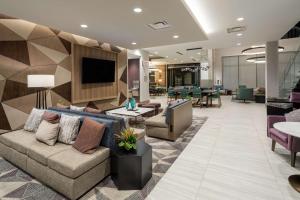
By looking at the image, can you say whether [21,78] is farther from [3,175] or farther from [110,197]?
[110,197]

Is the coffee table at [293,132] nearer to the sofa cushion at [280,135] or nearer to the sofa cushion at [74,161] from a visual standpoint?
the sofa cushion at [280,135]

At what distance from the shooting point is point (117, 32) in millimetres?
Answer: 5695

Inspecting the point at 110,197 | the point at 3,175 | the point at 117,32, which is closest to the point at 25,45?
the point at 117,32

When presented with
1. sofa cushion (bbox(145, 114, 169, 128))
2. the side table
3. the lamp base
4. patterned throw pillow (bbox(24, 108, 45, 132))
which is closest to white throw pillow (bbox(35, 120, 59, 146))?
patterned throw pillow (bbox(24, 108, 45, 132))

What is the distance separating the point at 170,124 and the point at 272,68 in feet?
23.7

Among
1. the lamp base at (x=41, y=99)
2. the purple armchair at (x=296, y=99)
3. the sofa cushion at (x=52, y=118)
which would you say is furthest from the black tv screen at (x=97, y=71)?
the purple armchair at (x=296, y=99)

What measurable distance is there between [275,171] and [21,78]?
578cm

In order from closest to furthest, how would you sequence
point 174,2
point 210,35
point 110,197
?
point 110,197 → point 174,2 → point 210,35

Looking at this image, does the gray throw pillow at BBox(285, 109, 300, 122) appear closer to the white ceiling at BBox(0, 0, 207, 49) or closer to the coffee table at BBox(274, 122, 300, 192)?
the coffee table at BBox(274, 122, 300, 192)

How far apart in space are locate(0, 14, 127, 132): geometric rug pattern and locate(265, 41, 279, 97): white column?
857cm

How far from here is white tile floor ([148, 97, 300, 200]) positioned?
228 centimetres

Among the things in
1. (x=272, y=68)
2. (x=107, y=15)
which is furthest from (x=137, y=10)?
(x=272, y=68)

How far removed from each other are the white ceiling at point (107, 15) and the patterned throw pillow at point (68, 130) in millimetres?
2350

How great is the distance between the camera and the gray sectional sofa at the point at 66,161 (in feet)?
7.09
